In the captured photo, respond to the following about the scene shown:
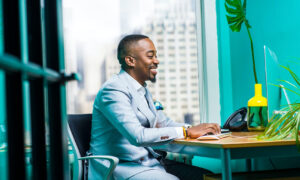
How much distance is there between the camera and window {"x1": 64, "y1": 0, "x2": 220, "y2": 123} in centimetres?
297

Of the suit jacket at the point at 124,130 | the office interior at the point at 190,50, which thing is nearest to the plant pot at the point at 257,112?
the office interior at the point at 190,50

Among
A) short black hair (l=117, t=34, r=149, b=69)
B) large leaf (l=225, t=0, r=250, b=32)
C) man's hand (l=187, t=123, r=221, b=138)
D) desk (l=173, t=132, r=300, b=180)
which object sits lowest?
desk (l=173, t=132, r=300, b=180)

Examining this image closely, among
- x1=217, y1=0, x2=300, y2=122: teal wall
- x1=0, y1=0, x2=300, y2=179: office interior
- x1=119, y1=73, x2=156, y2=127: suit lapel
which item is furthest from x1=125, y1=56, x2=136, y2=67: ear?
x1=217, y1=0, x2=300, y2=122: teal wall

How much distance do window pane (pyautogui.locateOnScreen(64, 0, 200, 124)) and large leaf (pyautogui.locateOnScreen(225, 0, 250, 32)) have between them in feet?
1.66

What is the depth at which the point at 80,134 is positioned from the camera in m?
2.17

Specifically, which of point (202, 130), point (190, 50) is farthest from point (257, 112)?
point (190, 50)

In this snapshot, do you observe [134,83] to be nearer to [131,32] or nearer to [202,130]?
[202,130]

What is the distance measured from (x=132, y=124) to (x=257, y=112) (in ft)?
2.57

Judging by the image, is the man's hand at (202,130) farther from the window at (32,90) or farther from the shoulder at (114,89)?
the window at (32,90)

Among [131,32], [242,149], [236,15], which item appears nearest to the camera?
[242,149]

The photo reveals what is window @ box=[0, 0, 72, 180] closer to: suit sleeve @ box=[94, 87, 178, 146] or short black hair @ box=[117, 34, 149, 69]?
suit sleeve @ box=[94, 87, 178, 146]

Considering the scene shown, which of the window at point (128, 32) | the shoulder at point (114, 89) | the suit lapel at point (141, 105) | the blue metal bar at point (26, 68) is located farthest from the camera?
the window at point (128, 32)

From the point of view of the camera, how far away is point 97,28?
10.0 feet

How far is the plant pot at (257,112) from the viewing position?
7.09 feet
